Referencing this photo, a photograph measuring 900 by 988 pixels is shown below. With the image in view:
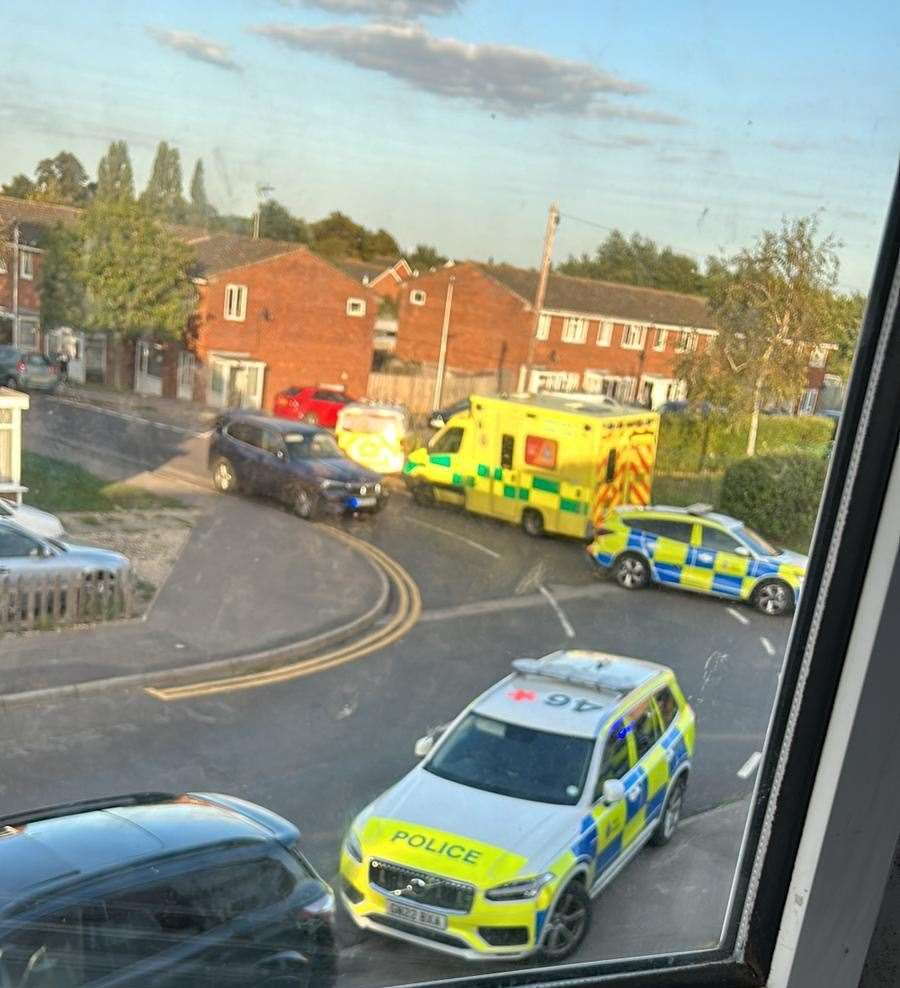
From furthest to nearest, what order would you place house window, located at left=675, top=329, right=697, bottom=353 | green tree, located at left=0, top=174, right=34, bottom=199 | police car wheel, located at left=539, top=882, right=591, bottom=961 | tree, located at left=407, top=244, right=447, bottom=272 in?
house window, located at left=675, top=329, right=697, bottom=353 < police car wheel, located at left=539, top=882, right=591, bottom=961 < tree, located at left=407, top=244, right=447, bottom=272 < green tree, located at left=0, top=174, right=34, bottom=199

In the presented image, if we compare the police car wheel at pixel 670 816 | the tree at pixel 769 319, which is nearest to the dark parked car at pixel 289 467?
the tree at pixel 769 319

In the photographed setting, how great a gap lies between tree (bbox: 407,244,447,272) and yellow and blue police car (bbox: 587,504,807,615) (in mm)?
459

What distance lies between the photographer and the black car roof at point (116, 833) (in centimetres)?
88

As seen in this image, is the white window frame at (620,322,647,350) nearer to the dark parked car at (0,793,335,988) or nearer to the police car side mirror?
the police car side mirror

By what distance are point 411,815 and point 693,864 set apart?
1.37ft

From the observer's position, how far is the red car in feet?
3.72

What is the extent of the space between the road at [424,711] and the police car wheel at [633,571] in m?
0.02

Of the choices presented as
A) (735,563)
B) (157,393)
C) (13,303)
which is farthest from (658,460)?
(13,303)

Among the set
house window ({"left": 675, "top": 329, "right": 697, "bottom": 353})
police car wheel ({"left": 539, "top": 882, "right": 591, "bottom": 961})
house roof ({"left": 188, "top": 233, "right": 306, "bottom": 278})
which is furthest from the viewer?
house window ({"left": 675, "top": 329, "right": 697, "bottom": 353})

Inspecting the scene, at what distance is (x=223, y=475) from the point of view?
3.64ft

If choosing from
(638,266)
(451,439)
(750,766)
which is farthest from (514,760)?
(638,266)

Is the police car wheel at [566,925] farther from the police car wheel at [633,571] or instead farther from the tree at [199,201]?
the tree at [199,201]

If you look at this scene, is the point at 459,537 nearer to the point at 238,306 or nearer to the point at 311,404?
the point at 311,404

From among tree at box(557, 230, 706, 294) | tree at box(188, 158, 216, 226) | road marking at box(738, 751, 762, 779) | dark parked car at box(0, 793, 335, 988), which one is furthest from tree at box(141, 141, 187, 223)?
road marking at box(738, 751, 762, 779)
